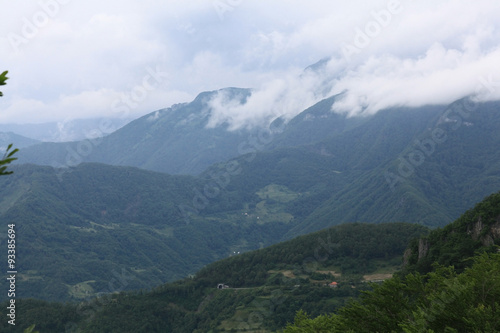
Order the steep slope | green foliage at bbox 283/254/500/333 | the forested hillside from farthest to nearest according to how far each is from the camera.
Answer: the steep slope
the forested hillside
green foliage at bbox 283/254/500/333

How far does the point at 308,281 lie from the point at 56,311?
86.4 m

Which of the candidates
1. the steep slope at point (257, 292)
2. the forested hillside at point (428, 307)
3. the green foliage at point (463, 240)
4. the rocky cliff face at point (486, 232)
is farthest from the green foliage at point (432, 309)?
the steep slope at point (257, 292)

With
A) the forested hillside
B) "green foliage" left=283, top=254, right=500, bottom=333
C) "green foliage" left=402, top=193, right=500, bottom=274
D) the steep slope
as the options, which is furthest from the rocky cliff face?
the steep slope

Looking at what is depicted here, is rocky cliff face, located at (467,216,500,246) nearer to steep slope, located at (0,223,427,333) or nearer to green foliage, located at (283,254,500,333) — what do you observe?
green foliage, located at (283,254,500,333)

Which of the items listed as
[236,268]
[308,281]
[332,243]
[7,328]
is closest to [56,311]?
[7,328]

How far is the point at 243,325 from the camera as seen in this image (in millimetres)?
131250

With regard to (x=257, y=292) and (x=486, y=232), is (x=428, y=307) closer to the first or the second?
(x=486, y=232)

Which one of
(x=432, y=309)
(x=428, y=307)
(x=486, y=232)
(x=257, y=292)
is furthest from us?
(x=257, y=292)

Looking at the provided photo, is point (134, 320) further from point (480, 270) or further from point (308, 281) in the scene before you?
point (480, 270)

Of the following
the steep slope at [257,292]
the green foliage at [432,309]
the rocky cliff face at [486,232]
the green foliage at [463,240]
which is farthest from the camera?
the steep slope at [257,292]

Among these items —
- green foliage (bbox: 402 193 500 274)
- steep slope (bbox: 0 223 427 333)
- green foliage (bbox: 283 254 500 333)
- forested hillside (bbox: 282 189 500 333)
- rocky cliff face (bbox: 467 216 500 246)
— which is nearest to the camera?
green foliage (bbox: 283 254 500 333)

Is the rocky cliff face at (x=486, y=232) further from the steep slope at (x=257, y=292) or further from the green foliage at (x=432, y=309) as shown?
the steep slope at (x=257, y=292)

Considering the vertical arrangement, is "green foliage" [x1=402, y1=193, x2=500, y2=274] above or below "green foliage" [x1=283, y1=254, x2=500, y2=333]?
below

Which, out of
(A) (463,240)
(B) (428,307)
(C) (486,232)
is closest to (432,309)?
(B) (428,307)
